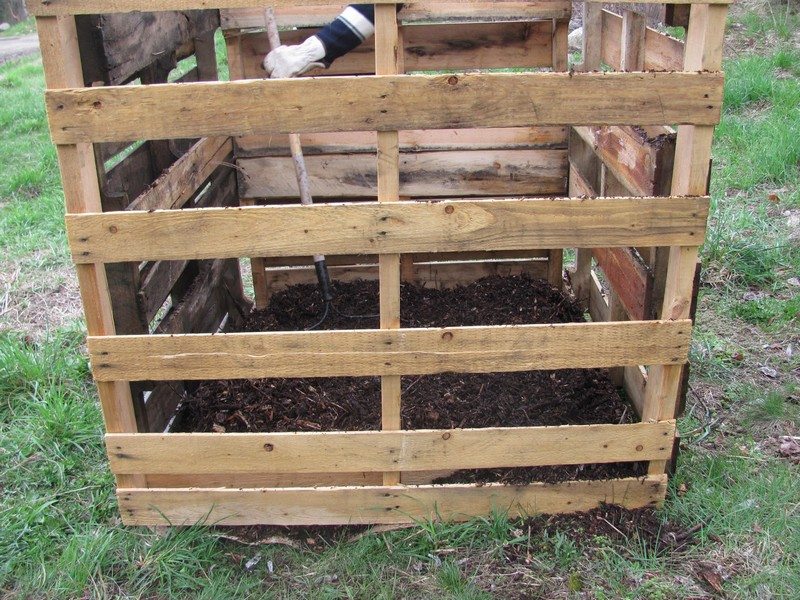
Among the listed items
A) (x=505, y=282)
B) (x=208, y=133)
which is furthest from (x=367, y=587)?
(x=505, y=282)

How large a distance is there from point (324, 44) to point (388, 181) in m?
1.42

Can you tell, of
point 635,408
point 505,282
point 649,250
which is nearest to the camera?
point 649,250

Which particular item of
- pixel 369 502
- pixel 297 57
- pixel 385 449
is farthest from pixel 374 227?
pixel 297 57

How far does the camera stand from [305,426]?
3320mm

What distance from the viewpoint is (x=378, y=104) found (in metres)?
2.42

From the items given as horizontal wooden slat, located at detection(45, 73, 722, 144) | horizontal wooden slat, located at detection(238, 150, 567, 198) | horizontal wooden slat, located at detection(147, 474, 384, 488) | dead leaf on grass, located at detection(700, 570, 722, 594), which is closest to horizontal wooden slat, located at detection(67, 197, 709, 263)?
horizontal wooden slat, located at detection(45, 73, 722, 144)

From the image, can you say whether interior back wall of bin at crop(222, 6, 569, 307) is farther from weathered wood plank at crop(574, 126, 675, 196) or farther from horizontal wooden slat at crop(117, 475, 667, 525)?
horizontal wooden slat at crop(117, 475, 667, 525)

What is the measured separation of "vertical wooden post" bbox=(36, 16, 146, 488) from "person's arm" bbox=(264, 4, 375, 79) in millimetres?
1266

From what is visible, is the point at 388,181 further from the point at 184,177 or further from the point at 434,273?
the point at 434,273

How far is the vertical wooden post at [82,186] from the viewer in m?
2.40

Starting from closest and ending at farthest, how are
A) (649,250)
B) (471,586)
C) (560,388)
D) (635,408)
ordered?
(471,586) < (649,250) < (635,408) < (560,388)

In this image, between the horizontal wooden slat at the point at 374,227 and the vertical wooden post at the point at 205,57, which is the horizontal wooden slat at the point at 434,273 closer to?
the vertical wooden post at the point at 205,57

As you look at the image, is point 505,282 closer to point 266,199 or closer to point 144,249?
point 266,199

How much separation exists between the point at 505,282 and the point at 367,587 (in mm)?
2250
